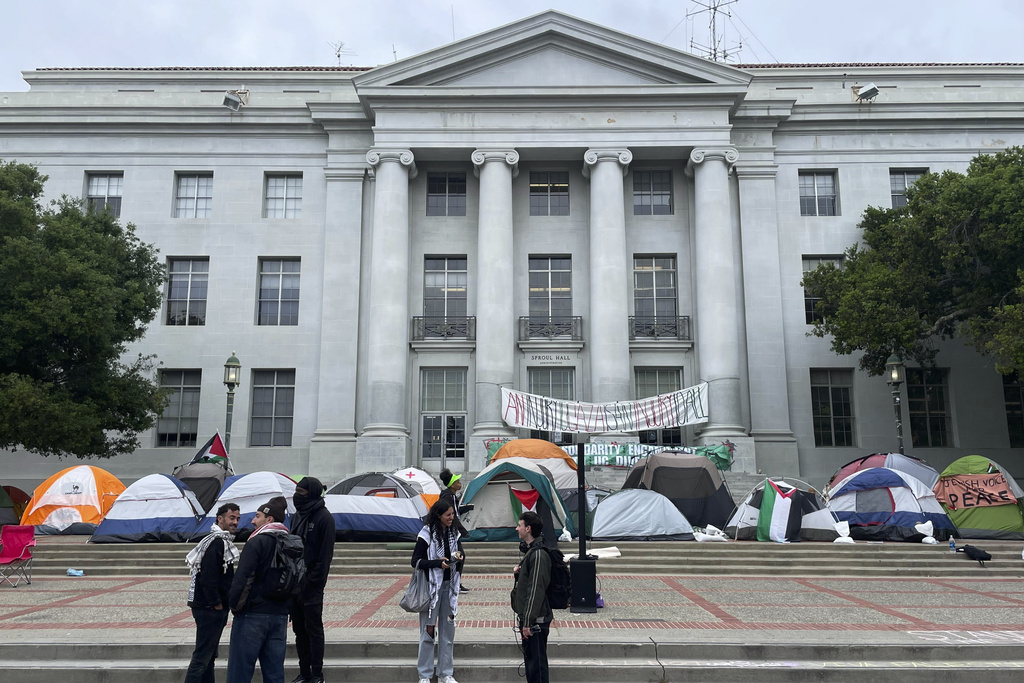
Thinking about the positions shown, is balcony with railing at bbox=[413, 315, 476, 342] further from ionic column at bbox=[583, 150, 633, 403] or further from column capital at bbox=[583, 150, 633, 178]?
column capital at bbox=[583, 150, 633, 178]

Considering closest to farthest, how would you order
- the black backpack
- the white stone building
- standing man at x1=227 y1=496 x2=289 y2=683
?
standing man at x1=227 y1=496 x2=289 y2=683 < the black backpack < the white stone building

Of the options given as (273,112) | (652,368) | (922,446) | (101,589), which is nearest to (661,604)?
(101,589)

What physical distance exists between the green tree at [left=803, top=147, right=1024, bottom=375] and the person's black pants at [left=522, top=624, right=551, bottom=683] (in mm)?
19877

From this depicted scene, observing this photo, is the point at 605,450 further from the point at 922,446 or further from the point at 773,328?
the point at 922,446

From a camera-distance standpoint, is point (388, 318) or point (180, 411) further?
point (180, 411)

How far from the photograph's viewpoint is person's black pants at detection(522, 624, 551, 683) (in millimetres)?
7598

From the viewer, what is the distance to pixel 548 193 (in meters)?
32.7

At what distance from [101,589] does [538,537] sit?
10.6m

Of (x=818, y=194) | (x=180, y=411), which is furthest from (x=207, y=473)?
(x=818, y=194)

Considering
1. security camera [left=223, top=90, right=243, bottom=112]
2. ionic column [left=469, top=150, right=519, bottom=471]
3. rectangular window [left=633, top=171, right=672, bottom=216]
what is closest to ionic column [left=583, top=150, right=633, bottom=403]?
rectangular window [left=633, top=171, right=672, bottom=216]

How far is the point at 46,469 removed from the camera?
97.7 feet

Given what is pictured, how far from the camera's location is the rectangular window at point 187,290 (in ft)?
Result: 103

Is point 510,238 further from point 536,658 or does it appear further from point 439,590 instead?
point 536,658

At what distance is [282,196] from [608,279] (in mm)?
13581
